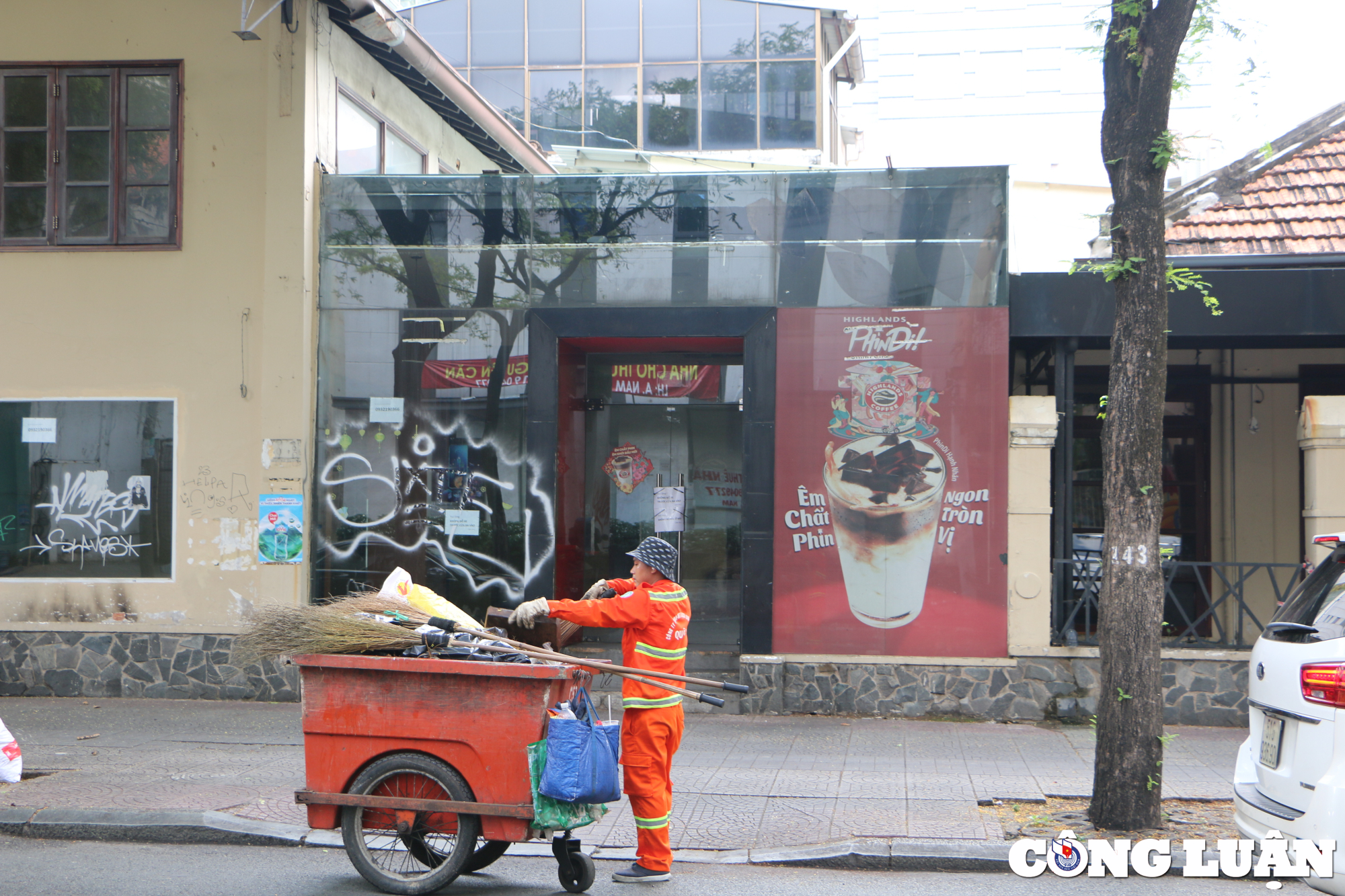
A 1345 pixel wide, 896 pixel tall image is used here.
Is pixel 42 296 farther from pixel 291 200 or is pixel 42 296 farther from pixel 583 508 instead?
pixel 583 508

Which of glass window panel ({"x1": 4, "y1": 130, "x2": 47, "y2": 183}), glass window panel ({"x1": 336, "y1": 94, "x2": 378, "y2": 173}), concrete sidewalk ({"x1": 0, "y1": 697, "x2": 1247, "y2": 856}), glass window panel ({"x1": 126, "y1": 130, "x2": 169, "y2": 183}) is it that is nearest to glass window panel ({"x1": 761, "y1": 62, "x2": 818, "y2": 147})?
glass window panel ({"x1": 336, "y1": 94, "x2": 378, "y2": 173})

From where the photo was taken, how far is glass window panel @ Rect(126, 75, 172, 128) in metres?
10.9

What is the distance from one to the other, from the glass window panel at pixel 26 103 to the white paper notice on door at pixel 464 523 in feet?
19.1

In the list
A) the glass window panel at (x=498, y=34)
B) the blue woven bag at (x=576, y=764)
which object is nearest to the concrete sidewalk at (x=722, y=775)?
the blue woven bag at (x=576, y=764)

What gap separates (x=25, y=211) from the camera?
35.8ft

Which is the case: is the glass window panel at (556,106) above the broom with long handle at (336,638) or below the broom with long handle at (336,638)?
above

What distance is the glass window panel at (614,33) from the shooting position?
2311cm

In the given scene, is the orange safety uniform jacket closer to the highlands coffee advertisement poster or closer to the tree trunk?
the tree trunk

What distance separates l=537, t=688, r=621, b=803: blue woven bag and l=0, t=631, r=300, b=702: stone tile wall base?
637 centimetres

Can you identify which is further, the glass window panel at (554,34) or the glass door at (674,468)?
the glass window panel at (554,34)

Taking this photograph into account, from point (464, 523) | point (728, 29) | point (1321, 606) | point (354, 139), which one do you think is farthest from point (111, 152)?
point (728, 29)

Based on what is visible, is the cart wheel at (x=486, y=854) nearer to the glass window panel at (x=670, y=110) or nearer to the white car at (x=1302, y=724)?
the white car at (x=1302, y=724)

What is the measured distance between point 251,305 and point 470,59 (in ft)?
51.4

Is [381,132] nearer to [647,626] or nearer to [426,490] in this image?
[426,490]
